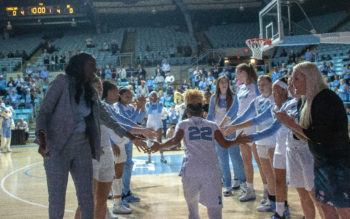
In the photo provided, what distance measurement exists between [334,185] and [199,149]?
3.72ft

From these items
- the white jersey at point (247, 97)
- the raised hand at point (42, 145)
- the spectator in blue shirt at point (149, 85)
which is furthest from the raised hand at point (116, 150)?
the spectator in blue shirt at point (149, 85)

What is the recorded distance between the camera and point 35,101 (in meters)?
16.6

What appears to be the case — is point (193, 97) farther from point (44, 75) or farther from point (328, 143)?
point (44, 75)

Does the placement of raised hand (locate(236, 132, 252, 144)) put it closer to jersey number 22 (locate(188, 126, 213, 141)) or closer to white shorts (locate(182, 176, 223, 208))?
jersey number 22 (locate(188, 126, 213, 141))

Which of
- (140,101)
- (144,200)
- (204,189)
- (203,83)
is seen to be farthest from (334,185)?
(203,83)

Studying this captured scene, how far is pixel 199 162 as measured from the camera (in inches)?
117

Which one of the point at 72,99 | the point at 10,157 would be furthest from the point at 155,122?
the point at 72,99

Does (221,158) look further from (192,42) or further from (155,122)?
(192,42)

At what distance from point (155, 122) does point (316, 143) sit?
6888mm

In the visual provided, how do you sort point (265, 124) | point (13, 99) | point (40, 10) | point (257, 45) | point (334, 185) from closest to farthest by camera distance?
1. point (334, 185)
2. point (265, 124)
3. point (257, 45)
4. point (13, 99)
5. point (40, 10)

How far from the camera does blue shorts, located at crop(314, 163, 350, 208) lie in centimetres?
231

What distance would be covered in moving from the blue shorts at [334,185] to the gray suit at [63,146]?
175 centimetres

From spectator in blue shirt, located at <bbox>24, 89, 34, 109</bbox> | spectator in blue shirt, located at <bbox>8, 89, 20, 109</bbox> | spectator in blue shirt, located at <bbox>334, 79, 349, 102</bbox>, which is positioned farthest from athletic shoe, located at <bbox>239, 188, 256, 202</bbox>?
spectator in blue shirt, located at <bbox>8, 89, 20, 109</bbox>

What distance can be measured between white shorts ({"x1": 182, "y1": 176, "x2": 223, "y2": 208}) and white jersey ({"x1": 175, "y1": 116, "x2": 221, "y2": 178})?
0.04 metres
